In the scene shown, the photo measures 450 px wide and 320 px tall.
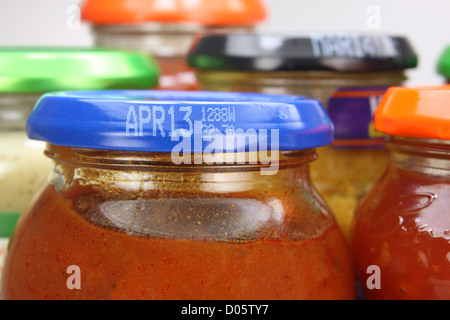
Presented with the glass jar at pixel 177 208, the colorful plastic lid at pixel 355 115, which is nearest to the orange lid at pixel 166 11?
the colorful plastic lid at pixel 355 115

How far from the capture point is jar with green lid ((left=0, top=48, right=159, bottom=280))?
1.97 feet

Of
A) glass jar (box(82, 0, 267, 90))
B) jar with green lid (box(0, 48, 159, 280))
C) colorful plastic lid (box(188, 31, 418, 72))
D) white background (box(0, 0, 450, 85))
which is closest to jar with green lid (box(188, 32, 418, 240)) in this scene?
colorful plastic lid (box(188, 31, 418, 72))

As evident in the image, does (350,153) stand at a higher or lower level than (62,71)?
lower

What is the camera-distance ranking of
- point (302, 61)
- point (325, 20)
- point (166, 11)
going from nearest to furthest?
point (302, 61) < point (166, 11) < point (325, 20)

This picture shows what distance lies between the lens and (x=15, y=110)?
627 mm

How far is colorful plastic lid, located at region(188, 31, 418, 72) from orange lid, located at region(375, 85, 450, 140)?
5.1 inches

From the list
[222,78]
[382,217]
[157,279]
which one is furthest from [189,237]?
[222,78]

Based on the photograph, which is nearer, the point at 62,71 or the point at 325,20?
the point at 62,71

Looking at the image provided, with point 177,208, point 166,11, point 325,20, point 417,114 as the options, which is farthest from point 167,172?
point 325,20

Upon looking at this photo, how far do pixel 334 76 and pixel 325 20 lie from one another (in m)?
0.74

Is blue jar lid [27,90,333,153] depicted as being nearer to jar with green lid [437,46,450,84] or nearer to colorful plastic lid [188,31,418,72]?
colorful plastic lid [188,31,418,72]

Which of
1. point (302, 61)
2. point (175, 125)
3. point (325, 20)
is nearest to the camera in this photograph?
point (175, 125)

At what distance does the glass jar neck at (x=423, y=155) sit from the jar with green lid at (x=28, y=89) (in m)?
0.28

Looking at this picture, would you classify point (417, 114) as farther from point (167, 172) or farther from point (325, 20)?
point (325, 20)
